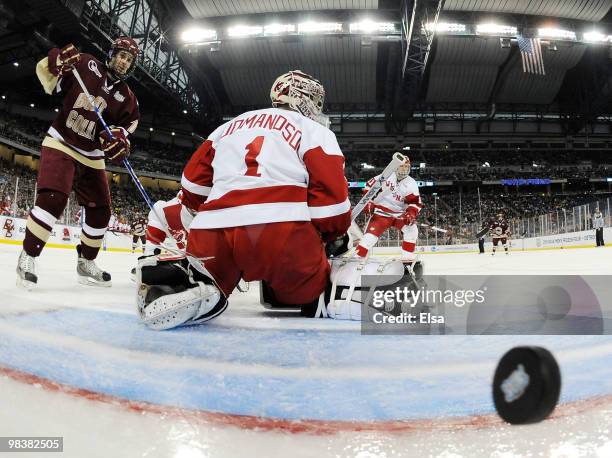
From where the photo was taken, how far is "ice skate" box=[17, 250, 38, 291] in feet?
5.63

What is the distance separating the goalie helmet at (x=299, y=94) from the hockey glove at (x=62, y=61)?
1.21 m

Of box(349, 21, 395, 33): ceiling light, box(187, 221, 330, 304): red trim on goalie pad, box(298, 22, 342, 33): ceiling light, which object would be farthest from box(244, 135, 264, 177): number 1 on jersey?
box(298, 22, 342, 33): ceiling light

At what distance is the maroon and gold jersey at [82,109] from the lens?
6.79ft

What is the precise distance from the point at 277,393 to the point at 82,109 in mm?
2074

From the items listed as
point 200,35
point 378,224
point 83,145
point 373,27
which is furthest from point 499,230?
point 200,35

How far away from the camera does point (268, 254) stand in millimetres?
1156

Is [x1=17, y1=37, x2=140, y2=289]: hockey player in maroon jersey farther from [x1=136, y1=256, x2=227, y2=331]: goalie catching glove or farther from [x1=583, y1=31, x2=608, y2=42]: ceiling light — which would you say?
[x1=583, y1=31, x2=608, y2=42]: ceiling light

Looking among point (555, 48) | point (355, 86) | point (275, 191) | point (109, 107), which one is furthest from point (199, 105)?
point (275, 191)

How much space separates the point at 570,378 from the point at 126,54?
7.91ft

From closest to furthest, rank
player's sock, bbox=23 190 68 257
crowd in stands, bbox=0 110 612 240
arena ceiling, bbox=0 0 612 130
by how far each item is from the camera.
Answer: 1. player's sock, bbox=23 190 68 257
2. arena ceiling, bbox=0 0 612 130
3. crowd in stands, bbox=0 110 612 240

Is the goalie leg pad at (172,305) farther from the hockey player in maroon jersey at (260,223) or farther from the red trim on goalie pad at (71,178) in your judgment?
the red trim on goalie pad at (71,178)

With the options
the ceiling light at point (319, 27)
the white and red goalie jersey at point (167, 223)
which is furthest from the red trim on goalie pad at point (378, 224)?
the ceiling light at point (319, 27)

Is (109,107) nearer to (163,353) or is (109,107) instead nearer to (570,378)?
(163,353)

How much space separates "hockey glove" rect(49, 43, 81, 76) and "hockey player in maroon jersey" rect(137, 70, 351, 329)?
1.22 m
